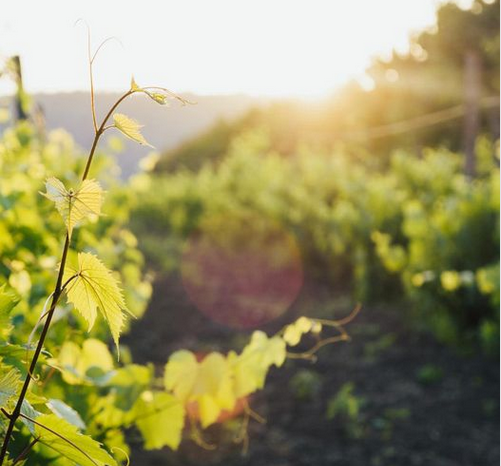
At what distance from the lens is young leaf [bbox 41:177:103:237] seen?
2.01 ft

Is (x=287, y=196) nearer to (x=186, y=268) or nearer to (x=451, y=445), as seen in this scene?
(x=186, y=268)

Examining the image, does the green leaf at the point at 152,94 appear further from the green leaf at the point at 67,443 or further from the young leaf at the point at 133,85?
the green leaf at the point at 67,443

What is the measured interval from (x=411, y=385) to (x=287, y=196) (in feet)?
18.8

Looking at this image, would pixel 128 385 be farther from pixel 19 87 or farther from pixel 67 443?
pixel 19 87

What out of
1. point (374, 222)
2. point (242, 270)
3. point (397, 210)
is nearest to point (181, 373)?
point (374, 222)

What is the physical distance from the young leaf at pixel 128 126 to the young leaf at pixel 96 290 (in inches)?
5.2

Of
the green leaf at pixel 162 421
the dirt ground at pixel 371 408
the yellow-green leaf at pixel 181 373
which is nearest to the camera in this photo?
the yellow-green leaf at pixel 181 373

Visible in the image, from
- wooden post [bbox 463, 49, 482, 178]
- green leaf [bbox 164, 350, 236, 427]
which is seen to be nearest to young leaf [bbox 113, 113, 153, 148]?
green leaf [bbox 164, 350, 236, 427]

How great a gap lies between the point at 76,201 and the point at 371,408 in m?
4.16

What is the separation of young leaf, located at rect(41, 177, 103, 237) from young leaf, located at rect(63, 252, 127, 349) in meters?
0.08

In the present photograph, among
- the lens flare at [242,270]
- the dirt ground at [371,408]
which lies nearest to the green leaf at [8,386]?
the dirt ground at [371,408]

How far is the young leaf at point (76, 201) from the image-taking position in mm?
613

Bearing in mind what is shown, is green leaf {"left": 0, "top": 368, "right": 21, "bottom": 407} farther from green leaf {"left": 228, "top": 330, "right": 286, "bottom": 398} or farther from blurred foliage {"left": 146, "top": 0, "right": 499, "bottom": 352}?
blurred foliage {"left": 146, "top": 0, "right": 499, "bottom": 352}

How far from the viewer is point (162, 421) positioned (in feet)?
4.83
